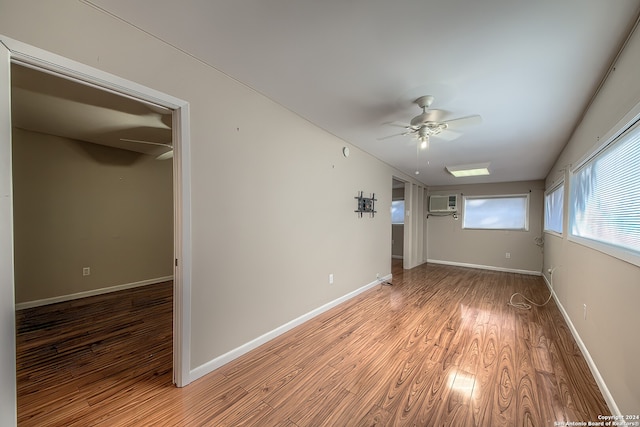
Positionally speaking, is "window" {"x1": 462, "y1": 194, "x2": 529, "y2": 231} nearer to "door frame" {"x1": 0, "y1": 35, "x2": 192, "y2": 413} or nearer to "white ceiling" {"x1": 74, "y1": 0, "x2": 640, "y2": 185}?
"white ceiling" {"x1": 74, "y1": 0, "x2": 640, "y2": 185}

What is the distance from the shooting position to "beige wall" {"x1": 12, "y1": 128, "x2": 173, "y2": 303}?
10.6ft

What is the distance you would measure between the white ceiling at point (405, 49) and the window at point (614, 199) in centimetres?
57

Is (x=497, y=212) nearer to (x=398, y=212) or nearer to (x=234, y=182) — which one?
(x=398, y=212)

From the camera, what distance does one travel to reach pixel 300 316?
2.80m

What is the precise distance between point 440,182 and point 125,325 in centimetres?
697

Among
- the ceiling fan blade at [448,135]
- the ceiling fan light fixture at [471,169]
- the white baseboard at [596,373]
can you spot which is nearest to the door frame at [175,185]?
the ceiling fan blade at [448,135]

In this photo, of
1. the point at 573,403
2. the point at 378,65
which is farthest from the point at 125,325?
the point at 573,403

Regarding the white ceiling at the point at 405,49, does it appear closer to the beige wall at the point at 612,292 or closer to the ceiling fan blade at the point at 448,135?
the beige wall at the point at 612,292

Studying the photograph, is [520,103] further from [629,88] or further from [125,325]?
[125,325]

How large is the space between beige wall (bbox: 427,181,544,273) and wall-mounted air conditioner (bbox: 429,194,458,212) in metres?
0.12

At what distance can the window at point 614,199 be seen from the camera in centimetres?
146

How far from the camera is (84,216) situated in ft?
12.1

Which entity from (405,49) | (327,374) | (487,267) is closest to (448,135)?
(405,49)

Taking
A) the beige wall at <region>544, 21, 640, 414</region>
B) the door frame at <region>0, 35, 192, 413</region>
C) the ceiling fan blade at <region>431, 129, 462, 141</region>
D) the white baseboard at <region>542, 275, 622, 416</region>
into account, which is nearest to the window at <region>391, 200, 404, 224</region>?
the ceiling fan blade at <region>431, 129, 462, 141</region>
